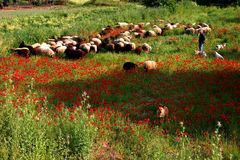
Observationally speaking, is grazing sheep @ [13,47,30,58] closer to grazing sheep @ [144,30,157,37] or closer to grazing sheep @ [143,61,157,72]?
grazing sheep @ [143,61,157,72]

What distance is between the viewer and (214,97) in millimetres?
11922

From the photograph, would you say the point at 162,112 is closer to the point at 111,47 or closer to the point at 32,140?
the point at 32,140

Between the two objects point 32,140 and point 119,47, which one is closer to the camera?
point 32,140

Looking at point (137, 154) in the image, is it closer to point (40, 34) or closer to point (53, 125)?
point (53, 125)

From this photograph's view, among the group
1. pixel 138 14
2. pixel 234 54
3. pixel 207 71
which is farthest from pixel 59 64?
pixel 138 14

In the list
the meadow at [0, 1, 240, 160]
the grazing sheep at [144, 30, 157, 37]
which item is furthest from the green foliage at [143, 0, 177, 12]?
the meadow at [0, 1, 240, 160]

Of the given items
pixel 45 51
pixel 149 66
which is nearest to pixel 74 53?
pixel 45 51

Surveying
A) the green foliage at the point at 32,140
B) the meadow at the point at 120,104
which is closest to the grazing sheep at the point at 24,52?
the meadow at the point at 120,104

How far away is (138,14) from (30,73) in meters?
20.4

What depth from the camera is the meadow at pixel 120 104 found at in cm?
717

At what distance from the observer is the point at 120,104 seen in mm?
11188

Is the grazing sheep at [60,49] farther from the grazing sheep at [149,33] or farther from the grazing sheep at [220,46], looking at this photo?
the grazing sheep at [220,46]

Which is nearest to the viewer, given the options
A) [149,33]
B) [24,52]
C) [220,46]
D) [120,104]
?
[120,104]

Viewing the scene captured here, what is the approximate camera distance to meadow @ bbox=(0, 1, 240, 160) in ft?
23.5
